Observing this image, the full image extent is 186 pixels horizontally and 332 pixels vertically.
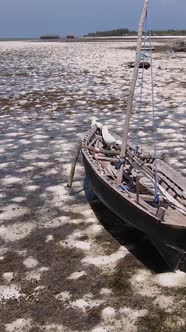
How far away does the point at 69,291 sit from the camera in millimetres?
5992

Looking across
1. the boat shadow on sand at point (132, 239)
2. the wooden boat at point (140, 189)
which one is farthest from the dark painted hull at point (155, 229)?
the boat shadow on sand at point (132, 239)

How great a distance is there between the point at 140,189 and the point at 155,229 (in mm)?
1803

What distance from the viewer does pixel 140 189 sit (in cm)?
774

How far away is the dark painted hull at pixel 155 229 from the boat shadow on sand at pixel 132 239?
0.95ft

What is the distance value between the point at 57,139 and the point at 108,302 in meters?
8.62

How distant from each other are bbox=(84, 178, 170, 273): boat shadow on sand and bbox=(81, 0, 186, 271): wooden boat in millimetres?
300

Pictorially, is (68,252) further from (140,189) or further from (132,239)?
(140,189)

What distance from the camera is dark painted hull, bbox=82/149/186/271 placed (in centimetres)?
577

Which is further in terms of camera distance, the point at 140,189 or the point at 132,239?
the point at 140,189

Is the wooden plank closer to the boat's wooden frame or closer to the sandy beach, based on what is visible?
the boat's wooden frame

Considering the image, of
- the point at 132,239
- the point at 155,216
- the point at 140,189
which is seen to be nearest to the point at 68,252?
the point at 132,239

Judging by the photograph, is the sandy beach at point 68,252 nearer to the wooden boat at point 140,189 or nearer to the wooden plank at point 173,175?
the wooden boat at point 140,189

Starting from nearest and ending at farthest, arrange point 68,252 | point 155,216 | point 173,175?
point 155,216 < point 68,252 < point 173,175

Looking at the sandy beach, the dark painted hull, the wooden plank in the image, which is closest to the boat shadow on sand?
the sandy beach
